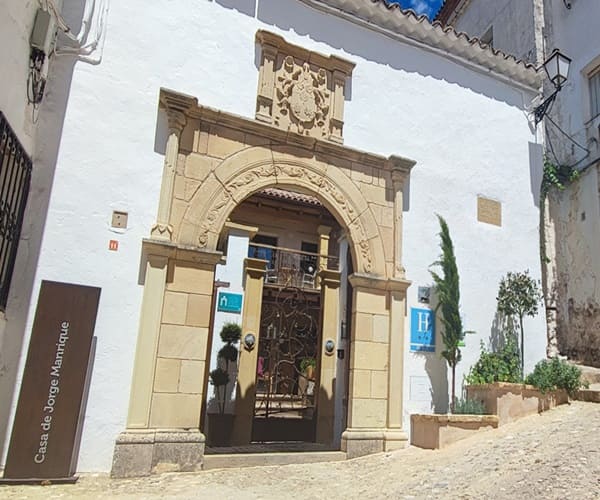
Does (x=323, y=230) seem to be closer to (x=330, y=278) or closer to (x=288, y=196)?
(x=288, y=196)

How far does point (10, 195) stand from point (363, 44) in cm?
501

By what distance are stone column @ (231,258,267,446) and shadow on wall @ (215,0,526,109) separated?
4.43 metres

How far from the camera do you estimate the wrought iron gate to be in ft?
28.3

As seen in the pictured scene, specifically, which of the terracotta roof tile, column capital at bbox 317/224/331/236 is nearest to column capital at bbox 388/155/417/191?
the terracotta roof tile

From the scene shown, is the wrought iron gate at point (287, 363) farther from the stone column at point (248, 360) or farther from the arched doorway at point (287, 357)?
the stone column at point (248, 360)

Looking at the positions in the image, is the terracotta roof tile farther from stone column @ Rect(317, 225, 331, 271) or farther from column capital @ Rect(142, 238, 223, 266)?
column capital @ Rect(142, 238, 223, 266)

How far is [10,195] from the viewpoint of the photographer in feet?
15.1

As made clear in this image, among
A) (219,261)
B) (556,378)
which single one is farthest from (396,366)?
(219,261)

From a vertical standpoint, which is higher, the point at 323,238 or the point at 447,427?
the point at 323,238

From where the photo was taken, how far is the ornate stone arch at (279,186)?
222 inches

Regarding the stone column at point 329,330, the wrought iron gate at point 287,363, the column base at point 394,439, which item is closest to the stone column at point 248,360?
the wrought iron gate at point 287,363

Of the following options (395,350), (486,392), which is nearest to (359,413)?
(395,350)

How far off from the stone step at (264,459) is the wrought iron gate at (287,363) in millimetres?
2556

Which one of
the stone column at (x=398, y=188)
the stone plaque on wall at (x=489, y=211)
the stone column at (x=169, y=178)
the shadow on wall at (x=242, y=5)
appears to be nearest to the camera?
the stone column at (x=169, y=178)
